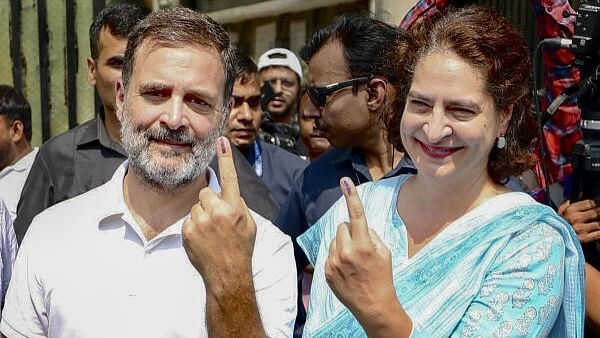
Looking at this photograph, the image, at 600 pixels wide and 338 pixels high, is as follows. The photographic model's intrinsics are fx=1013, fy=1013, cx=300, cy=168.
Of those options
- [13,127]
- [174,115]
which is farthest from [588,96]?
[13,127]

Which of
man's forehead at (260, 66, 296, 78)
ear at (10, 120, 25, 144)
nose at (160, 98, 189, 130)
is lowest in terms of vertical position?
ear at (10, 120, 25, 144)

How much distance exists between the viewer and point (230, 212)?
215cm

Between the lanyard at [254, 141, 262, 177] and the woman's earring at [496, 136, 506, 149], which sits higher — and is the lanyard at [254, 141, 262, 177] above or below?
below

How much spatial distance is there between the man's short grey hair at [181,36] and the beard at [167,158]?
0.14 meters

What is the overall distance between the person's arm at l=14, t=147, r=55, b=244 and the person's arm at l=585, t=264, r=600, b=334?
6.01ft

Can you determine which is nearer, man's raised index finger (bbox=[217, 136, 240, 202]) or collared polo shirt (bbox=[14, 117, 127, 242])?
man's raised index finger (bbox=[217, 136, 240, 202])

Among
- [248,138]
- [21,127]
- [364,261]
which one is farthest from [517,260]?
[21,127]

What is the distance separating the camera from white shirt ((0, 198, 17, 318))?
290 cm

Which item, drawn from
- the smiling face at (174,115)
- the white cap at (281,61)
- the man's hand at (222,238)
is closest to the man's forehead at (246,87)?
the white cap at (281,61)

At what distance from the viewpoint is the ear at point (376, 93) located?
3406 mm

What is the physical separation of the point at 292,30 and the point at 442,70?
5948 millimetres

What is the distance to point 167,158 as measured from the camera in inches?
100

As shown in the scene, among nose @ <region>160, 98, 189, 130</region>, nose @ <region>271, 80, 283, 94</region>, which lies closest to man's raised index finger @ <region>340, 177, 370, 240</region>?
nose @ <region>160, 98, 189, 130</region>

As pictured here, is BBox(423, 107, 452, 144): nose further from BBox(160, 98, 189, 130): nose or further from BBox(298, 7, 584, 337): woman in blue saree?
BBox(160, 98, 189, 130): nose
